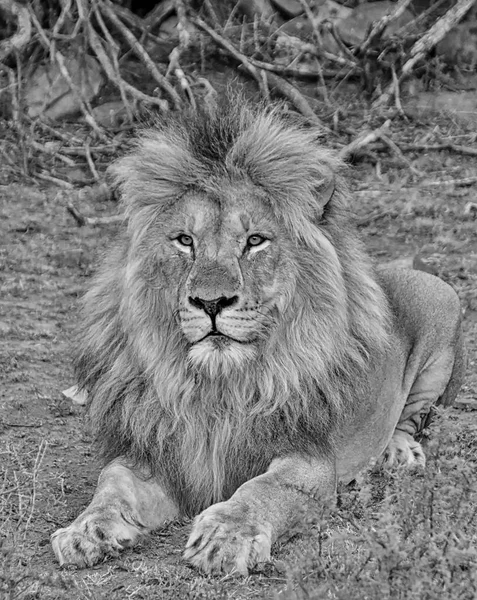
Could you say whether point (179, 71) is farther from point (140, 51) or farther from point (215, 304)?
point (215, 304)

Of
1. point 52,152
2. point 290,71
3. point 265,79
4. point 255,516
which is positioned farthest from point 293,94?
point 255,516

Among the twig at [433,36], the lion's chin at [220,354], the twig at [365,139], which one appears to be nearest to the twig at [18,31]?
the twig at [365,139]

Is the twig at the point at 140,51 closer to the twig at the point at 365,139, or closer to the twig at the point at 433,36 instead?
the twig at the point at 365,139

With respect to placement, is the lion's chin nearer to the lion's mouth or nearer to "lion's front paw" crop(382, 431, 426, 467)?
the lion's mouth

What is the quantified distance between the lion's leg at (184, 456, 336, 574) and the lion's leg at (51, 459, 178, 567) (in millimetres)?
275

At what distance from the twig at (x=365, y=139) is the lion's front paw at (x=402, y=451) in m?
4.47

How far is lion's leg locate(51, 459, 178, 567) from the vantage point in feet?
13.3

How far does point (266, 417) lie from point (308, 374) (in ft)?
0.75

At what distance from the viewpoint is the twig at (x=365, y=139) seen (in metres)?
9.85

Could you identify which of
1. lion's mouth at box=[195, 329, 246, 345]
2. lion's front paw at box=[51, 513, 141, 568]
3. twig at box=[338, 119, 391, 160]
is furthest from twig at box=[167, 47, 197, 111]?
lion's front paw at box=[51, 513, 141, 568]

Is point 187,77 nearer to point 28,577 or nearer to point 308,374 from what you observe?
point 308,374

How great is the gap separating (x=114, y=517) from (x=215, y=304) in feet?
2.75

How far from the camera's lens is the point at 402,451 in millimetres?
5512

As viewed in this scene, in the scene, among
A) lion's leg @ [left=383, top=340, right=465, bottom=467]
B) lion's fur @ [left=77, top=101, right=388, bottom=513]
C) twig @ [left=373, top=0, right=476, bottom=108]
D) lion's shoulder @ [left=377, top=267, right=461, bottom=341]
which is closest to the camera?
lion's fur @ [left=77, top=101, right=388, bottom=513]
